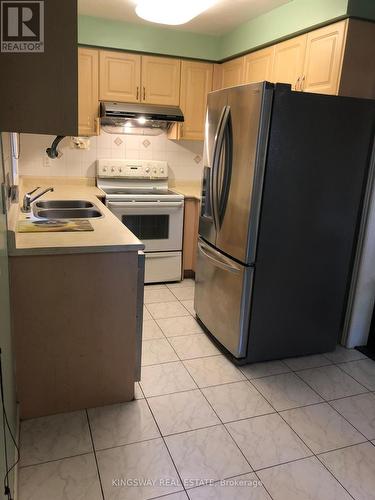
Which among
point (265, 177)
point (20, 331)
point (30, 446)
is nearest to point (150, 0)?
point (265, 177)

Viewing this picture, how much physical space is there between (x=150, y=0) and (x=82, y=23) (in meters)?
1.15

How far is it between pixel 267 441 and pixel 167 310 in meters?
1.60

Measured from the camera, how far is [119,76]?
356 cm

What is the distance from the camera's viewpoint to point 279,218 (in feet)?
7.68

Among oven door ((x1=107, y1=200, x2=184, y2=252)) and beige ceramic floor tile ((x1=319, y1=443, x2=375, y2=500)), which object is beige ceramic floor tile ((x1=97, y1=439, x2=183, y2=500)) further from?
oven door ((x1=107, y1=200, x2=184, y2=252))

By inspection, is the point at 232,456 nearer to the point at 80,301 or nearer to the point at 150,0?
the point at 80,301

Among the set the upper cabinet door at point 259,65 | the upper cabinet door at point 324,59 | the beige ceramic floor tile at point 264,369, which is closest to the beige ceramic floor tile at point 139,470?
the beige ceramic floor tile at point 264,369

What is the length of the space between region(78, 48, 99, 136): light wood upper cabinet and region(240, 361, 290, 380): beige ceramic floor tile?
8.21 ft

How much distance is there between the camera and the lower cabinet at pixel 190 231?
3.83 metres

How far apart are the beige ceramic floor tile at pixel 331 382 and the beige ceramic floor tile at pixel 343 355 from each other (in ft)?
0.40

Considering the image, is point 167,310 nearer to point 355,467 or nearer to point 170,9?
point 355,467

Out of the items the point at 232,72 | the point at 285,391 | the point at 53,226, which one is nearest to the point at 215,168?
the point at 53,226

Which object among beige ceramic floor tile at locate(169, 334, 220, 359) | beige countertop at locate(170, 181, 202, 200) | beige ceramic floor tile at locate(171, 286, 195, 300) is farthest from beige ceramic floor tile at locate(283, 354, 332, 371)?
beige countertop at locate(170, 181, 202, 200)

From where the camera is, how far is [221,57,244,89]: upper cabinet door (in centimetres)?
352
